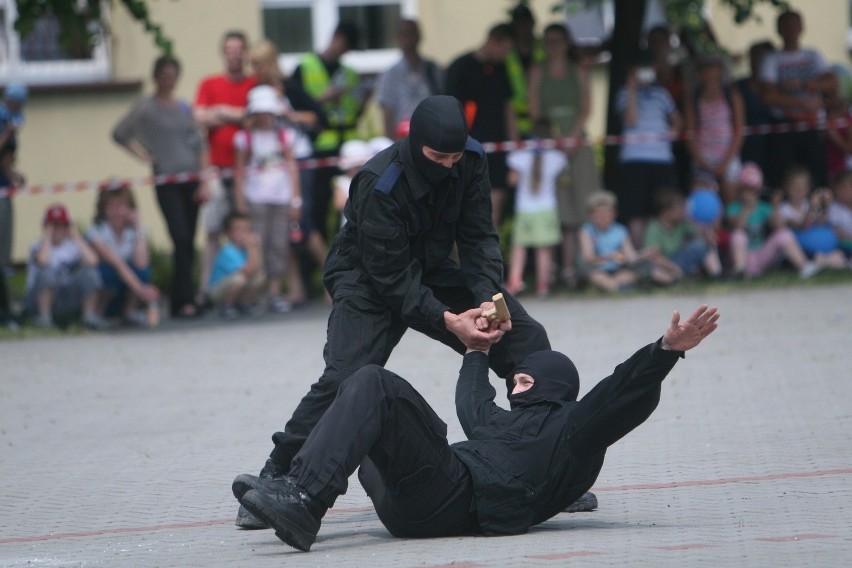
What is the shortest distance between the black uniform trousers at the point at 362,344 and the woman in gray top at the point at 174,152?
23.4 ft

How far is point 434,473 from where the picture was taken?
543cm

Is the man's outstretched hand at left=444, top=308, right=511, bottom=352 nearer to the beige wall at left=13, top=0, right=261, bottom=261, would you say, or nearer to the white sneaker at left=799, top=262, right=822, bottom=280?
the white sneaker at left=799, top=262, right=822, bottom=280

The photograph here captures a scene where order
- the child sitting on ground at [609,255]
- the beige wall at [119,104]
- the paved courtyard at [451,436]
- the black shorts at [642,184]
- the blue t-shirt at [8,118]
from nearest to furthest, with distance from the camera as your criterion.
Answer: the paved courtyard at [451,436]
the blue t-shirt at [8,118]
the child sitting on ground at [609,255]
the black shorts at [642,184]
the beige wall at [119,104]

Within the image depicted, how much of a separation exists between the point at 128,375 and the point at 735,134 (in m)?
6.58

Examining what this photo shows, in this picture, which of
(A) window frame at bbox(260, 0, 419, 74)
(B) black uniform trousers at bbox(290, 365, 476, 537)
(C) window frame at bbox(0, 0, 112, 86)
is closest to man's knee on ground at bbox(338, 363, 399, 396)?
(B) black uniform trousers at bbox(290, 365, 476, 537)

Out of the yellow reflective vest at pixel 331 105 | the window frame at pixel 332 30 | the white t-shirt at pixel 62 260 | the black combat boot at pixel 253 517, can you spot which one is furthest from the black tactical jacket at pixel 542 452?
the window frame at pixel 332 30

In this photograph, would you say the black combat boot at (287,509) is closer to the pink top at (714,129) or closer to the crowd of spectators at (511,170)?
the crowd of spectators at (511,170)

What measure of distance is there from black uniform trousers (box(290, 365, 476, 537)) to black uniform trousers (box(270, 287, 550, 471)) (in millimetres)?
590

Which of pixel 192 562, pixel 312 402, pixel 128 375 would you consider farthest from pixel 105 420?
pixel 192 562

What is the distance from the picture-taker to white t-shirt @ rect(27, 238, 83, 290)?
12.6 meters

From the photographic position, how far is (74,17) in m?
12.3

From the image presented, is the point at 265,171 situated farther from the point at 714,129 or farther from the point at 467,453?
the point at 467,453

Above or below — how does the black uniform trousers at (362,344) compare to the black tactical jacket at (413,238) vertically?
below

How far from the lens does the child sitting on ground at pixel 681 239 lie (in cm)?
1391
